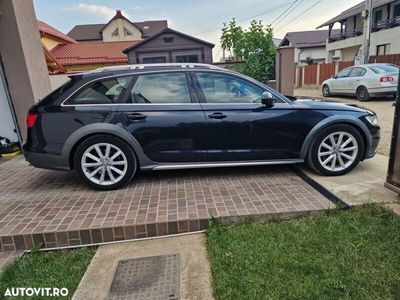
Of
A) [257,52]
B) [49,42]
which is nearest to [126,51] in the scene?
[49,42]

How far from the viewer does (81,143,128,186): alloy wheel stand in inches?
150

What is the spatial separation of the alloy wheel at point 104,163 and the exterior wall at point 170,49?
1724 centimetres

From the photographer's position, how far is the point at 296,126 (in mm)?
3951

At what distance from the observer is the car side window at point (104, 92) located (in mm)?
3797

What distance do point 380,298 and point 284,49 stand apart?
7.98 metres

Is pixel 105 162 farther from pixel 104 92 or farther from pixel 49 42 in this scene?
pixel 49 42

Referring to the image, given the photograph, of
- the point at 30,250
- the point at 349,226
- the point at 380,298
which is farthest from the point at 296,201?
the point at 30,250

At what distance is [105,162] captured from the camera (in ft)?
12.6

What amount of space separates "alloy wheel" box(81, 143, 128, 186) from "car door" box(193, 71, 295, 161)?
3.79 ft

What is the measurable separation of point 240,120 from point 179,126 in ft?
2.57

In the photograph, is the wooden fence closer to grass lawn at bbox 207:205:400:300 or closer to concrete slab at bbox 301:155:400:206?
concrete slab at bbox 301:155:400:206

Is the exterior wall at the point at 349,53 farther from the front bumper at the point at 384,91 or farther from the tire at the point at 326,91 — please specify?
the front bumper at the point at 384,91

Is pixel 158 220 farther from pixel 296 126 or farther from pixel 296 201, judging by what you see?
pixel 296 126

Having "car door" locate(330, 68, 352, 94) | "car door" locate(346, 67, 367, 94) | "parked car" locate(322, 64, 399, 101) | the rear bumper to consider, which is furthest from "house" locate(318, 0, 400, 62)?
the rear bumper
